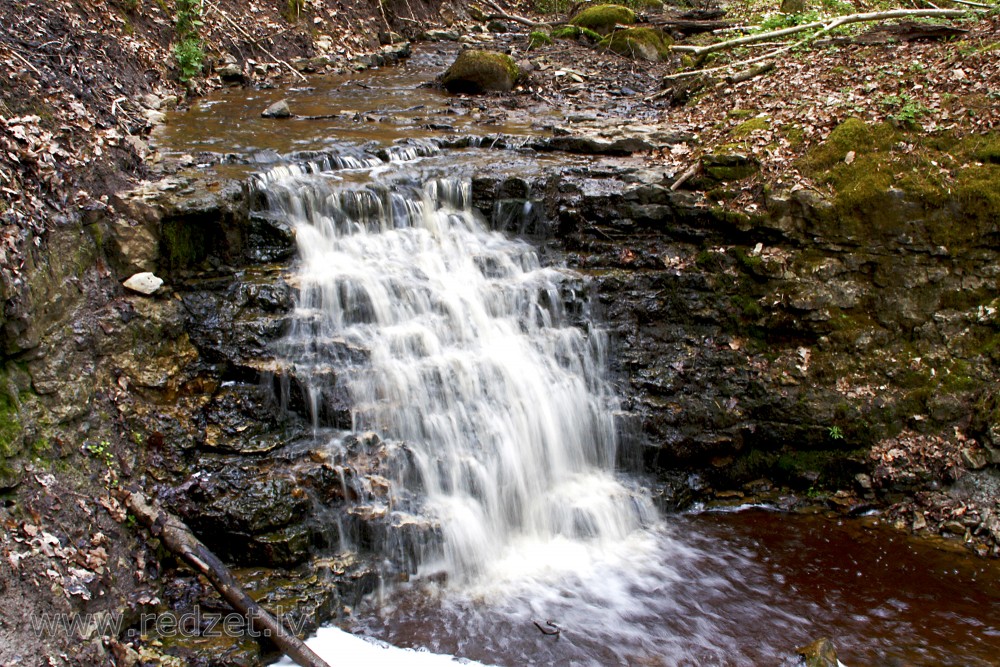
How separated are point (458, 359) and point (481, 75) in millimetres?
8373

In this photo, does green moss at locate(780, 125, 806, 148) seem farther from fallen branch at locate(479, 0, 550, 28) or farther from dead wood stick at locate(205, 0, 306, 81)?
fallen branch at locate(479, 0, 550, 28)

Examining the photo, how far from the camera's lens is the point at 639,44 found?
16.6m

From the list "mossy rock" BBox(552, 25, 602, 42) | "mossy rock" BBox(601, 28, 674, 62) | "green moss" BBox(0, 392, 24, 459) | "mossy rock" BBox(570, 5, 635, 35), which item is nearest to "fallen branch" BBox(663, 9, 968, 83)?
"mossy rock" BBox(601, 28, 674, 62)

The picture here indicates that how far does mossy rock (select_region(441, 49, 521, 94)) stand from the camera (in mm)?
13242

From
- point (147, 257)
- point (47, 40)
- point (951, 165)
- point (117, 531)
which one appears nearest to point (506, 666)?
point (117, 531)

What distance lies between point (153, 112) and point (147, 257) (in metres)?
4.76

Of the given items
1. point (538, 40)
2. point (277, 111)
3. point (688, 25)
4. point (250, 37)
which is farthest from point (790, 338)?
point (688, 25)

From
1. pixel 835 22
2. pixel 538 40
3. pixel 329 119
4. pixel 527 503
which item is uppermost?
pixel 538 40

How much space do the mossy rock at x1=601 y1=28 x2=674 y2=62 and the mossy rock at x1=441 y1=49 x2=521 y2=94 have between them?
4396mm

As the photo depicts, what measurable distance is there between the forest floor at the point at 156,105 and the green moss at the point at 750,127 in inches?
0.9

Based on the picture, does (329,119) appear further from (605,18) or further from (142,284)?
(605,18)

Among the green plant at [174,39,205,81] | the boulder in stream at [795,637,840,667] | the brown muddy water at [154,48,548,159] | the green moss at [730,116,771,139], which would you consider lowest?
the boulder in stream at [795,637,840,667]

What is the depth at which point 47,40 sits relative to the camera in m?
7.70

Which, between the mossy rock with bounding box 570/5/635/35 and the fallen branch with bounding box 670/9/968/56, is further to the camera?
the mossy rock with bounding box 570/5/635/35
